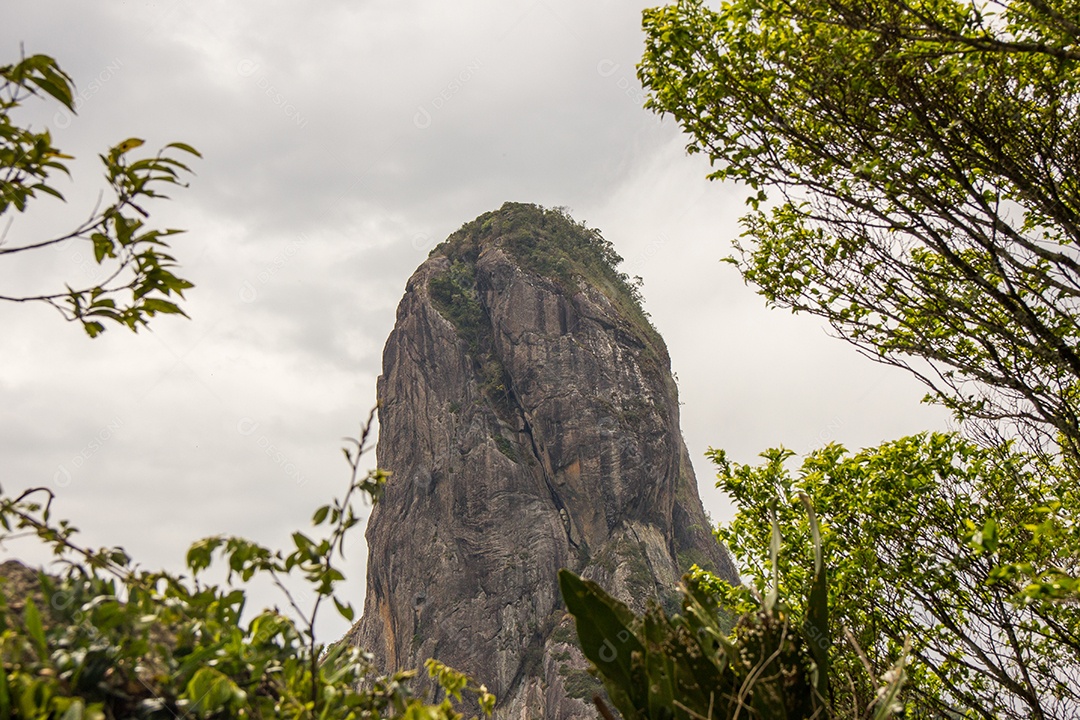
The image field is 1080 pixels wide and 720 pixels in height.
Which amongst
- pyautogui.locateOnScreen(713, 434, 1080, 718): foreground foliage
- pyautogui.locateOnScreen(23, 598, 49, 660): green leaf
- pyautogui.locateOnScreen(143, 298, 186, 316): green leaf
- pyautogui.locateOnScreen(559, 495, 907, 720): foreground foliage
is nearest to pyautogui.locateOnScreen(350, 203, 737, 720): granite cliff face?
pyautogui.locateOnScreen(713, 434, 1080, 718): foreground foliage

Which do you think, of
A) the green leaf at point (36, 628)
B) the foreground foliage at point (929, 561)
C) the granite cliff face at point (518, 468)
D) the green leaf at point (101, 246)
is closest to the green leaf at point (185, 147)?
the green leaf at point (101, 246)

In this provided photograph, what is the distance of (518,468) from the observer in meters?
57.8

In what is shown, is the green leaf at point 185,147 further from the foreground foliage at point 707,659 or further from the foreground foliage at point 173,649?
the foreground foliage at point 707,659

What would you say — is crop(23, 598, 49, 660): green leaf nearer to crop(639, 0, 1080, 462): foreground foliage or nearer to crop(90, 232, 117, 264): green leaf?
crop(90, 232, 117, 264): green leaf

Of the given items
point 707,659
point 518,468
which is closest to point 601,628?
point 707,659

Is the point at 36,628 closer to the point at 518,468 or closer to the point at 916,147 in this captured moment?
the point at 916,147

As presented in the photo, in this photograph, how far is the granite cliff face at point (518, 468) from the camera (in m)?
52.9

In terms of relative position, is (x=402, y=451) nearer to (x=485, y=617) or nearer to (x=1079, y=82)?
(x=485, y=617)

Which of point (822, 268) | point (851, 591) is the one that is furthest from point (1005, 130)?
point (851, 591)

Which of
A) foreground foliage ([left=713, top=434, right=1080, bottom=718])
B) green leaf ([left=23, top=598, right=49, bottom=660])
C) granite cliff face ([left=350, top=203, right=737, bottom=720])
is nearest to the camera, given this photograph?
green leaf ([left=23, top=598, right=49, bottom=660])

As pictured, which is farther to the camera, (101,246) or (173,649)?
(101,246)

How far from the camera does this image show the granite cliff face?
52938 mm

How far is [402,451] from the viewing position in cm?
6125

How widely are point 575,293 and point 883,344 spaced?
55317 mm
